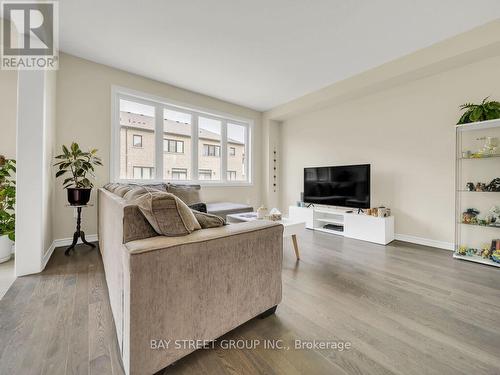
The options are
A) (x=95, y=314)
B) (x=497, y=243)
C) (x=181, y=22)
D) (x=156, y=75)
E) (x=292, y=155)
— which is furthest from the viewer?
(x=292, y=155)

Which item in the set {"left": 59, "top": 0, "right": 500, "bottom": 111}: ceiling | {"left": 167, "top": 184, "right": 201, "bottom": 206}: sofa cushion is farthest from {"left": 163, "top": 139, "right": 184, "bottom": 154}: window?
{"left": 59, "top": 0, "right": 500, "bottom": 111}: ceiling

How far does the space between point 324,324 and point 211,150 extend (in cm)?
393

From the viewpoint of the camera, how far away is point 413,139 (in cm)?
334

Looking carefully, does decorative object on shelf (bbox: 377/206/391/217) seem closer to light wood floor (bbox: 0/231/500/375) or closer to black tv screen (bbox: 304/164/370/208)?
black tv screen (bbox: 304/164/370/208)

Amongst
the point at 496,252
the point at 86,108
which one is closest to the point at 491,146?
the point at 496,252

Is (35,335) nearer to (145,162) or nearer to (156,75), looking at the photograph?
(145,162)

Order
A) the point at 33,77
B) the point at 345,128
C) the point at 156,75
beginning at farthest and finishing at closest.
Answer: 1. the point at 345,128
2. the point at 156,75
3. the point at 33,77

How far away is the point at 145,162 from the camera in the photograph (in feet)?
12.4

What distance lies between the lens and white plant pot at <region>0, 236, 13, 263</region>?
2.41 m

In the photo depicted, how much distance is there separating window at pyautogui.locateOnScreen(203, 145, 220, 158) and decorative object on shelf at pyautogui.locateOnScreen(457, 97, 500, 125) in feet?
13.0

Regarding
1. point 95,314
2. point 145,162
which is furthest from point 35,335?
point 145,162

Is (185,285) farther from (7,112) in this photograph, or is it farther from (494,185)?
(494,185)

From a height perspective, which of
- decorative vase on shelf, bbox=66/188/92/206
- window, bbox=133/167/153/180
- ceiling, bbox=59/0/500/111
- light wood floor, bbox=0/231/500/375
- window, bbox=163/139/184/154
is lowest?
light wood floor, bbox=0/231/500/375

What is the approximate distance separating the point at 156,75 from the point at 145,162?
145 cm
